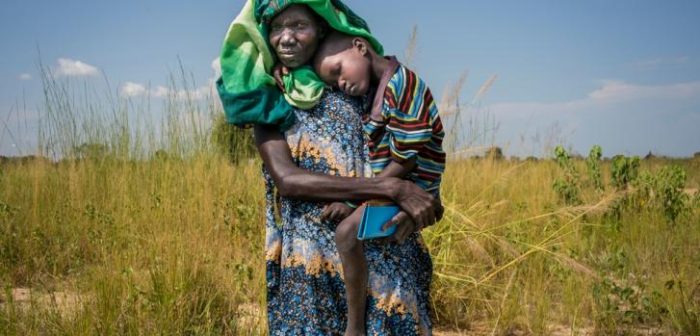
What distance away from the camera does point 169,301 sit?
3.02 metres

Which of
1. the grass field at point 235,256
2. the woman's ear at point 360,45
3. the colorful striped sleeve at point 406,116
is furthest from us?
the grass field at point 235,256

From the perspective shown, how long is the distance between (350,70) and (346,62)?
0.03m

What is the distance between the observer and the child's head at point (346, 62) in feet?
6.46

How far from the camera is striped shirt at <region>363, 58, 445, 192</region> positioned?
1880 millimetres

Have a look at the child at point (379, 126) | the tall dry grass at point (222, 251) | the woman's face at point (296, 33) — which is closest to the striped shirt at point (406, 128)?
the child at point (379, 126)

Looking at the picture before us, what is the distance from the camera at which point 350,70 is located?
1.97 m

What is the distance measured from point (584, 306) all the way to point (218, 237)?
259 cm

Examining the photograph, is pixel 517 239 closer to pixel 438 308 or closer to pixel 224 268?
pixel 438 308

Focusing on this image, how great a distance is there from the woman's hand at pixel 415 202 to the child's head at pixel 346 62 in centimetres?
33

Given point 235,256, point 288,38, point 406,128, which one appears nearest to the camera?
point 406,128

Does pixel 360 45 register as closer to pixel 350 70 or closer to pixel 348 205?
pixel 350 70

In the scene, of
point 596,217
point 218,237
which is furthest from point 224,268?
point 596,217

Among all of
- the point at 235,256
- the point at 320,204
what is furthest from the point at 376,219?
the point at 235,256

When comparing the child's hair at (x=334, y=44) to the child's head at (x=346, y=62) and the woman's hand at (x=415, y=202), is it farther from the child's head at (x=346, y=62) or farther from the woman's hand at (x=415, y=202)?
the woman's hand at (x=415, y=202)
